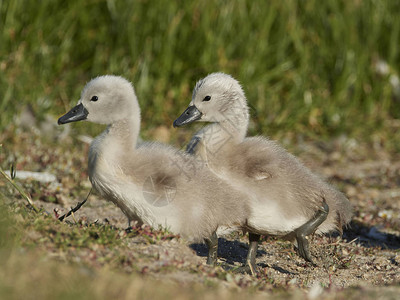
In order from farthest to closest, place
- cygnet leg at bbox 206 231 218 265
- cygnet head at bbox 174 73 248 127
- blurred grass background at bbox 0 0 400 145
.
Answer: blurred grass background at bbox 0 0 400 145
cygnet head at bbox 174 73 248 127
cygnet leg at bbox 206 231 218 265

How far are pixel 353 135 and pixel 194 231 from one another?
5.06 m

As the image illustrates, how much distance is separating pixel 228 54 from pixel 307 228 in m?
4.38

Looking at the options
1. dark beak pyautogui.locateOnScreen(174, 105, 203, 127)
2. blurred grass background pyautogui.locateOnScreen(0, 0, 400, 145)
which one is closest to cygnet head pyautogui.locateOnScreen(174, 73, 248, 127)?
dark beak pyautogui.locateOnScreen(174, 105, 203, 127)

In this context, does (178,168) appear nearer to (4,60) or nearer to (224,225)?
(224,225)

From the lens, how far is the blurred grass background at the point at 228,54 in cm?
815

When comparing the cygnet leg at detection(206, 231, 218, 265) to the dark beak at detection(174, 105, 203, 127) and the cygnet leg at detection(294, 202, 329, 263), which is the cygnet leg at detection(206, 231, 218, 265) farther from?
the dark beak at detection(174, 105, 203, 127)

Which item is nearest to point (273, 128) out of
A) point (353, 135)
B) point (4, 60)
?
point (353, 135)

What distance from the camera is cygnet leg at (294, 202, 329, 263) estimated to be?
480 cm

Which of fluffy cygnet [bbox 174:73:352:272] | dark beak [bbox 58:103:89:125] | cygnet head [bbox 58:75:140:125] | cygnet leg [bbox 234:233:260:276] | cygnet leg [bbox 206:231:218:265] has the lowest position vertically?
cygnet leg [bbox 234:233:260:276]

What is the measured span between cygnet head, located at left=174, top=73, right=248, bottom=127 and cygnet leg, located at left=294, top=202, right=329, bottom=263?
0.88 m

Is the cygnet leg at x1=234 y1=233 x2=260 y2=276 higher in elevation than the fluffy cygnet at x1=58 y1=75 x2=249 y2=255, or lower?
lower

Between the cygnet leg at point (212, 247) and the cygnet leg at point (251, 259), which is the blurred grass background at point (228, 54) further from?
the cygnet leg at point (212, 247)

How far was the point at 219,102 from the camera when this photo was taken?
502 cm

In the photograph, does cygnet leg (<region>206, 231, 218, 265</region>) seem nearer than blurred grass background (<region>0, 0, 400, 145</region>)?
Yes
